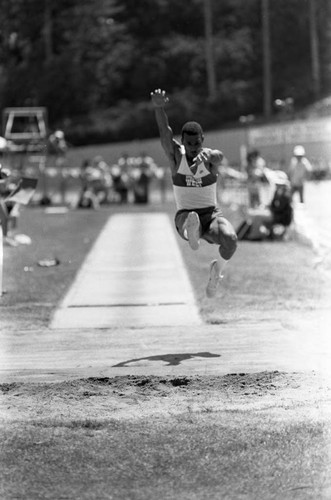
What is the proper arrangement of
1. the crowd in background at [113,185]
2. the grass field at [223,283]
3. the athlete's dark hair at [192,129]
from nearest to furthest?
the athlete's dark hair at [192,129] < the grass field at [223,283] < the crowd in background at [113,185]

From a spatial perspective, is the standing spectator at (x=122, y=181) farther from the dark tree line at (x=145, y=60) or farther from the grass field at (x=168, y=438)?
the grass field at (x=168, y=438)

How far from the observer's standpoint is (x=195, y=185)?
36.7 ft

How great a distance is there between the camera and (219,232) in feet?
37.0

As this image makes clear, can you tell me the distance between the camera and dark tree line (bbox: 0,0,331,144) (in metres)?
72.4

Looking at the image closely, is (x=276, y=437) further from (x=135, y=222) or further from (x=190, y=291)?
(x=135, y=222)

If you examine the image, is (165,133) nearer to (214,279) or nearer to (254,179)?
(214,279)

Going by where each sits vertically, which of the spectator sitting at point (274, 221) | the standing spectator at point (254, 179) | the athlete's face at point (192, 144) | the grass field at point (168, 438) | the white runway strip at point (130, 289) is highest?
the athlete's face at point (192, 144)

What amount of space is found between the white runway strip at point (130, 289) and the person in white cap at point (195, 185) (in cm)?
120

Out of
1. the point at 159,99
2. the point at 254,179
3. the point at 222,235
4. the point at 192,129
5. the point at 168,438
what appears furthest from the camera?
the point at 254,179

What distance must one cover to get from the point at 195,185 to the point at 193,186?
0.02 meters

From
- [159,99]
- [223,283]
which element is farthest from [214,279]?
[223,283]

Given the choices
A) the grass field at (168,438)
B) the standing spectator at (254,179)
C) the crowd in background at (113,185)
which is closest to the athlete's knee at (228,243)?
the grass field at (168,438)

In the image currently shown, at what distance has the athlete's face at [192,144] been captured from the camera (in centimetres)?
1088

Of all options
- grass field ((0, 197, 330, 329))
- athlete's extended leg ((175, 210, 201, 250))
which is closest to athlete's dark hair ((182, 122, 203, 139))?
athlete's extended leg ((175, 210, 201, 250))
